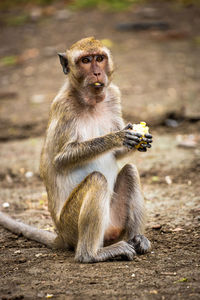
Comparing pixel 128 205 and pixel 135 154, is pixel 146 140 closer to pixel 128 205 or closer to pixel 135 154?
pixel 128 205

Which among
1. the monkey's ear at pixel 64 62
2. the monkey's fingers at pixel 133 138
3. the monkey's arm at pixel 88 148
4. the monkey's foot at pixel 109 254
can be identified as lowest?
the monkey's foot at pixel 109 254

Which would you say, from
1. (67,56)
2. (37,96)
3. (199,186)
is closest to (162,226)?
(199,186)

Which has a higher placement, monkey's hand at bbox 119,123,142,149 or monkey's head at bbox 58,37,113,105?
monkey's head at bbox 58,37,113,105

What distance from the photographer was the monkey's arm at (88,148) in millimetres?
4801

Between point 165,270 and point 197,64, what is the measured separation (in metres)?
8.56

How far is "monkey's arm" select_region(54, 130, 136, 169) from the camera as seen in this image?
480 cm

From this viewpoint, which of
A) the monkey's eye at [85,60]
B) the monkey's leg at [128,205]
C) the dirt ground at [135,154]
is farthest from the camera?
the monkey's leg at [128,205]

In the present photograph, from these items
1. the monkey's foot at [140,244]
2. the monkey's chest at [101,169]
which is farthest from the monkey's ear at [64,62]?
the monkey's foot at [140,244]

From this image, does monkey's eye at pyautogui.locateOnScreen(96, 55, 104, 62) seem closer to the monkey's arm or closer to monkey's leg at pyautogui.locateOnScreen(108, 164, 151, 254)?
the monkey's arm

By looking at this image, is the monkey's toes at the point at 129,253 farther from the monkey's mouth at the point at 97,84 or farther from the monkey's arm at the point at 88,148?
the monkey's mouth at the point at 97,84

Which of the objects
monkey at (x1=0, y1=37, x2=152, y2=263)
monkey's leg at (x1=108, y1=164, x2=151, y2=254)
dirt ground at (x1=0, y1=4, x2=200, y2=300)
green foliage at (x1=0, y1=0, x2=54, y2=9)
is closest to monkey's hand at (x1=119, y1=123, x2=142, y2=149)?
monkey at (x1=0, y1=37, x2=152, y2=263)

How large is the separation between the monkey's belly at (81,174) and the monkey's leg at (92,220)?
0.87 ft

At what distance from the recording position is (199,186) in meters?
6.68

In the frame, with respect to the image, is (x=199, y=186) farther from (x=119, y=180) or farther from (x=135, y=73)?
(x=135, y=73)
